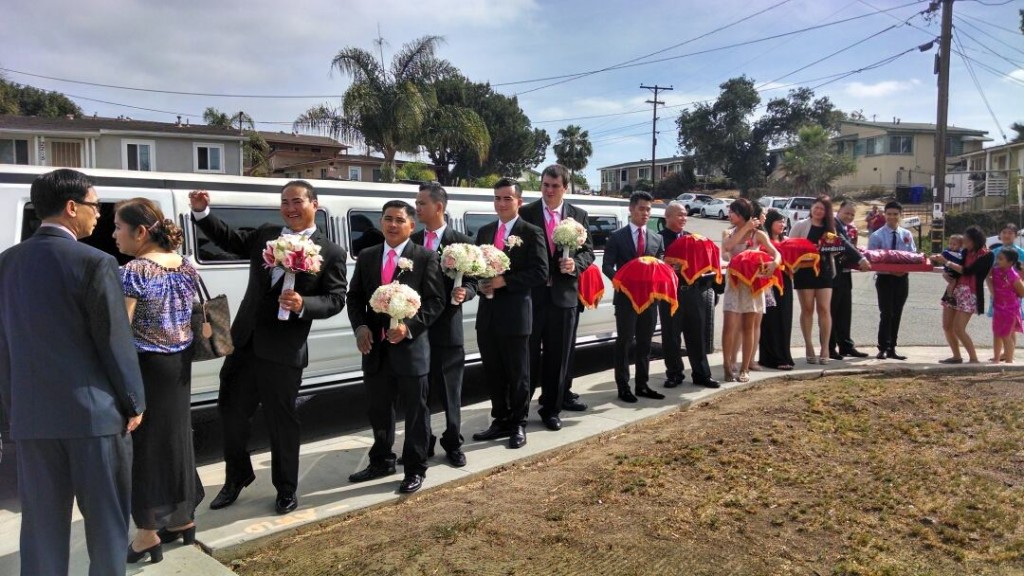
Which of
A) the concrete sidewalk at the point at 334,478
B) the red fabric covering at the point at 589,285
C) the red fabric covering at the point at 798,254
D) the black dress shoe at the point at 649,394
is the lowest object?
the concrete sidewalk at the point at 334,478

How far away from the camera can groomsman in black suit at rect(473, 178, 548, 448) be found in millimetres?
5816

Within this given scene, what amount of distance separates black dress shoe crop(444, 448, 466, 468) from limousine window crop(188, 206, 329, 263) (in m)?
2.50

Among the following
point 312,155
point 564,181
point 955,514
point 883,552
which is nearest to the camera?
point 883,552

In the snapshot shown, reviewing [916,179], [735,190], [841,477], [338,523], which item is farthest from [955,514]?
[735,190]

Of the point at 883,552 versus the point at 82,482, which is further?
the point at 883,552

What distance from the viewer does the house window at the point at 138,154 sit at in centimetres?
3216

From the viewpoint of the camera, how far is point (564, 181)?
6.45 metres

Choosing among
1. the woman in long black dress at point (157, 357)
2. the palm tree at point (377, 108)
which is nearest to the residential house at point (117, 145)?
the palm tree at point (377, 108)

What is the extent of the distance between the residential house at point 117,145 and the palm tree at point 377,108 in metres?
9.45

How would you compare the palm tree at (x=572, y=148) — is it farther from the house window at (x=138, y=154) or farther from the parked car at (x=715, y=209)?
the house window at (x=138, y=154)

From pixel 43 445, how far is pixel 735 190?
63.9m

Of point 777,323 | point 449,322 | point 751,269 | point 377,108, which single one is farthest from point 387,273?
point 377,108

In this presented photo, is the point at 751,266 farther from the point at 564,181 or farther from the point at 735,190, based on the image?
the point at 735,190

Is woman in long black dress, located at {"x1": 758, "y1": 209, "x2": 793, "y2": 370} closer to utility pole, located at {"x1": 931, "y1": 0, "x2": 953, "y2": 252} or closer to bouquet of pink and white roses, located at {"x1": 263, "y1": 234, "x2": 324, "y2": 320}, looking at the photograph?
bouquet of pink and white roses, located at {"x1": 263, "y1": 234, "x2": 324, "y2": 320}
